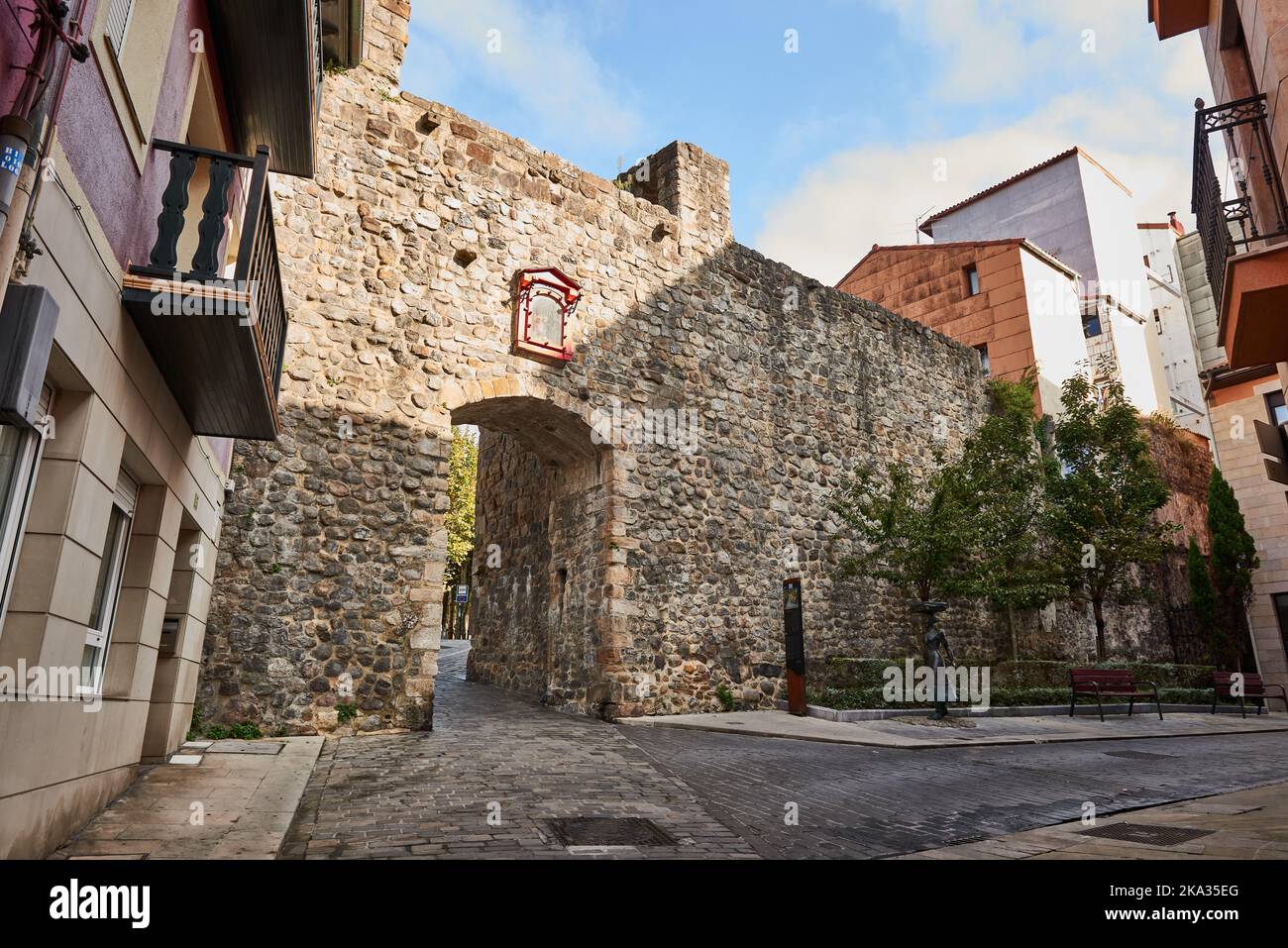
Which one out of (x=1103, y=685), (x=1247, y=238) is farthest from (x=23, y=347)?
(x=1103, y=685)

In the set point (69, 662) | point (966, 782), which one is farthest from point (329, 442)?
point (966, 782)

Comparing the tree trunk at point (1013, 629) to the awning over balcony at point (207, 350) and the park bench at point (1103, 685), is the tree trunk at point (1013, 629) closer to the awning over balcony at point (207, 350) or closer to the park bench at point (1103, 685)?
the park bench at point (1103, 685)

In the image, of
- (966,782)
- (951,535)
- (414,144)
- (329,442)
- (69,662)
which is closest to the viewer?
(69,662)

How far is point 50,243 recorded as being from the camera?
3.12 m

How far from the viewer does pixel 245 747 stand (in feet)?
22.5

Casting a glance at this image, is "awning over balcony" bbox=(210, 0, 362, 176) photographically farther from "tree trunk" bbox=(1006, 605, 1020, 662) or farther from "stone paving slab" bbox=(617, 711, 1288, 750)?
"tree trunk" bbox=(1006, 605, 1020, 662)

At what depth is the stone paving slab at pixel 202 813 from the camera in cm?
371

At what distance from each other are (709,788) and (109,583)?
4369 millimetres

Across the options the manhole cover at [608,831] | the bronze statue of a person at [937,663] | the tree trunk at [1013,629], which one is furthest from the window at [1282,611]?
the manhole cover at [608,831]

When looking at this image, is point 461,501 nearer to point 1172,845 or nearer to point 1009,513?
point 1009,513

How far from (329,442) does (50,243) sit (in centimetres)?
565

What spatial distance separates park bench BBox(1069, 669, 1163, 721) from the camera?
1259cm
